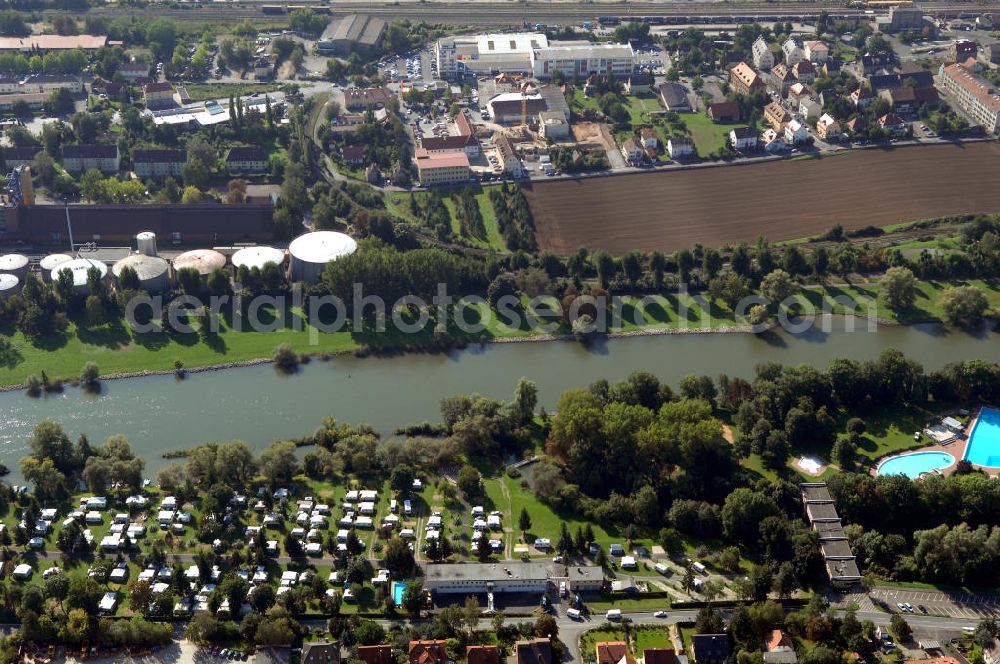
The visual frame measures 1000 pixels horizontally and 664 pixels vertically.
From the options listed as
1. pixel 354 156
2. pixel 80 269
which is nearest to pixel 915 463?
pixel 354 156

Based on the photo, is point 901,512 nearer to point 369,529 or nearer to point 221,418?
point 369,529

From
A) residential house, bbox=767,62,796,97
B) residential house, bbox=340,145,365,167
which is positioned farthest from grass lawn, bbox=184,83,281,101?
residential house, bbox=767,62,796,97

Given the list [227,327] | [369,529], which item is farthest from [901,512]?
[227,327]

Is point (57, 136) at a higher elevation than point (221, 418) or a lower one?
higher

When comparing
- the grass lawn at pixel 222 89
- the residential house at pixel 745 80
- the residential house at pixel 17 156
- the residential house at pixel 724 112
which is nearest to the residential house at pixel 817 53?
the residential house at pixel 745 80

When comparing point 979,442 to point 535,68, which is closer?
point 979,442

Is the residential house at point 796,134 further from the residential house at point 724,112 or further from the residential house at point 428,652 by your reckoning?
the residential house at point 428,652

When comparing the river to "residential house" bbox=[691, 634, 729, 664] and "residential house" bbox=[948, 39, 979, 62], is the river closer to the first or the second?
"residential house" bbox=[691, 634, 729, 664]
